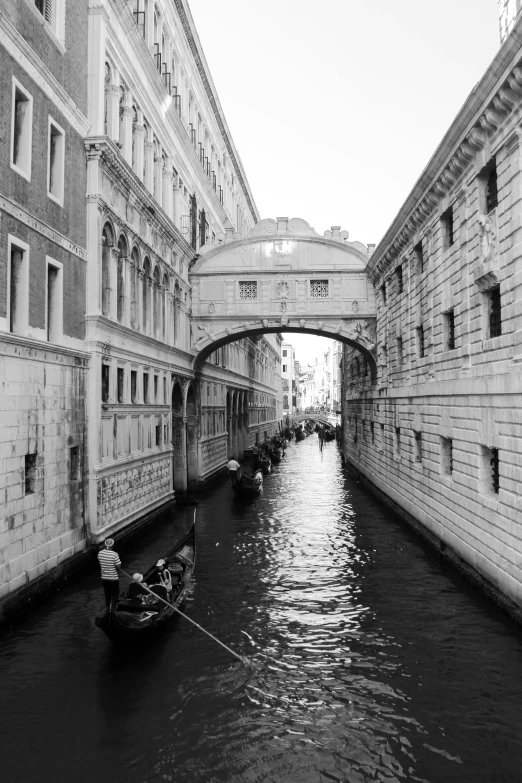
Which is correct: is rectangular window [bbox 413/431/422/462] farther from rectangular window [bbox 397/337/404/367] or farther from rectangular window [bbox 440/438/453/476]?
rectangular window [bbox 397/337/404/367]

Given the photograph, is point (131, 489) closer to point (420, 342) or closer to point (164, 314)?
point (164, 314)

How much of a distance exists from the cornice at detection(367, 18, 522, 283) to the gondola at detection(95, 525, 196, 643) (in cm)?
970

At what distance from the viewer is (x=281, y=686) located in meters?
8.16

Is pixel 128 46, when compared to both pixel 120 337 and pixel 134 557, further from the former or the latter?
pixel 134 557

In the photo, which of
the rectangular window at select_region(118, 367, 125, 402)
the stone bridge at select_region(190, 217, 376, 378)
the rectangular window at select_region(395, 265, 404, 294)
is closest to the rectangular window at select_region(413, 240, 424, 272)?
the rectangular window at select_region(395, 265, 404, 294)

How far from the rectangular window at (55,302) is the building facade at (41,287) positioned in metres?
0.02

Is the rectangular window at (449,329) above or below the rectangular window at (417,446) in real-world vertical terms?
above

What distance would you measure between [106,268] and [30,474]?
592 cm

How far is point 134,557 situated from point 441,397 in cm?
816

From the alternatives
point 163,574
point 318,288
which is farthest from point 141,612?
point 318,288

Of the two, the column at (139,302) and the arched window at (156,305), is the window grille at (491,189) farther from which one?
the arched window at (156,305)

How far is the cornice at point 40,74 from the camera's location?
9938 mm

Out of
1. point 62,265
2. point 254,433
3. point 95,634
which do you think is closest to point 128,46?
point 62,265

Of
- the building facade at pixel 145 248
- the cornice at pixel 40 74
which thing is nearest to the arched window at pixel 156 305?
the building facade at pixel 145 248
